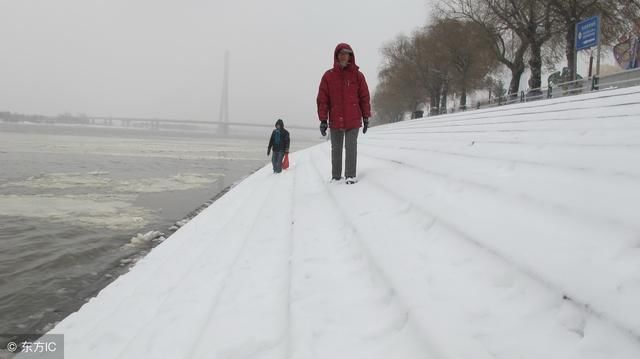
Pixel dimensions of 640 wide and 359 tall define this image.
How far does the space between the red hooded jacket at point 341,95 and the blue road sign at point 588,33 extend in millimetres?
15812

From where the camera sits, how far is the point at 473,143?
6969 mm

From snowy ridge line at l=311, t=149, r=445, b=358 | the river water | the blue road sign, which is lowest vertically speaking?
the river water

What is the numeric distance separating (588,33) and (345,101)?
1711cm

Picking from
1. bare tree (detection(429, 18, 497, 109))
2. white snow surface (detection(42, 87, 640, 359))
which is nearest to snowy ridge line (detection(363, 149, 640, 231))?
white snow surface (detection(42, 87, 640, 359))

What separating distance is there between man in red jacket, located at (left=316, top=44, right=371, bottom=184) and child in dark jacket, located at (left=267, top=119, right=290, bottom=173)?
21.8 ft

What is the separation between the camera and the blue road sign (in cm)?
1819

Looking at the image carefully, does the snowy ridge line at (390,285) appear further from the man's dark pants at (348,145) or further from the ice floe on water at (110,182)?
the ice floe on water at (110,182)

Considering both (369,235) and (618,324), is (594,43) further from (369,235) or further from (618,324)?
(618,324)

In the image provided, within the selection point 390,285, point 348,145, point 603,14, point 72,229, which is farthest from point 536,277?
point 603,14

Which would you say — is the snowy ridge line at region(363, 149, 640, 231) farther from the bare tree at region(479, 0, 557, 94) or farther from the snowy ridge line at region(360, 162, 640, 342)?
the bare tree at region(479, 0, 557, 94)

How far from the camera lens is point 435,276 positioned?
2.76 m

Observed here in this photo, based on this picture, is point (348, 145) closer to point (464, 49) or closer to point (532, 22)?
point (532, 22)


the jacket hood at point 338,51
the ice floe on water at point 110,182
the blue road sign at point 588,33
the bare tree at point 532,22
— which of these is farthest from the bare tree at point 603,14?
the jacket hood at point 338,51

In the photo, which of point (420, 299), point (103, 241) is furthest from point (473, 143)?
point (103, 241)
